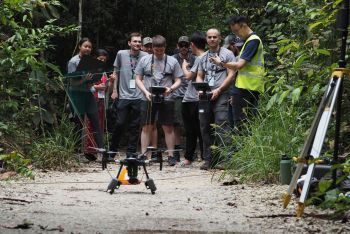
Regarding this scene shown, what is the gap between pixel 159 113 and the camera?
1254 centimetres

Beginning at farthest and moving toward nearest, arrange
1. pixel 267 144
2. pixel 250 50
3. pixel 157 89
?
pixel 157 89 → pixel 250 50 → pixel 267 144

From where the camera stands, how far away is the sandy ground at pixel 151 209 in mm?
5652

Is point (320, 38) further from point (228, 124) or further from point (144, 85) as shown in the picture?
point (144, 85)

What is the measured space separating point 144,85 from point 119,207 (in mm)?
5787

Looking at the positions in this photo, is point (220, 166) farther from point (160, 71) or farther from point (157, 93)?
point (160, 71)

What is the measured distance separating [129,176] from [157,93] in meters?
4.16

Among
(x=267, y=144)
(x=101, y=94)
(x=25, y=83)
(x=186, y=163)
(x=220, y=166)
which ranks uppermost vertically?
(x=25, y=83)

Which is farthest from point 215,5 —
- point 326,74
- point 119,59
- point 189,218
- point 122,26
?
point 189,218

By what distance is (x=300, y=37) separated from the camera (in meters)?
9.95

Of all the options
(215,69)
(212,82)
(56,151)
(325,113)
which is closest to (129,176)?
(325,113)

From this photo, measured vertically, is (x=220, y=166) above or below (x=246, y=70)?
below

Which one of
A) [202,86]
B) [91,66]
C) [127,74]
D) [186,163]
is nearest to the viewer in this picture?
[202,86]

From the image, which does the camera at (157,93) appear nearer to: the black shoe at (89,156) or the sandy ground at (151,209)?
the black shoe at (89,156)

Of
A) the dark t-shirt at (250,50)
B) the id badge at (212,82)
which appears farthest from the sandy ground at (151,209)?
the id badge at (212,82)
